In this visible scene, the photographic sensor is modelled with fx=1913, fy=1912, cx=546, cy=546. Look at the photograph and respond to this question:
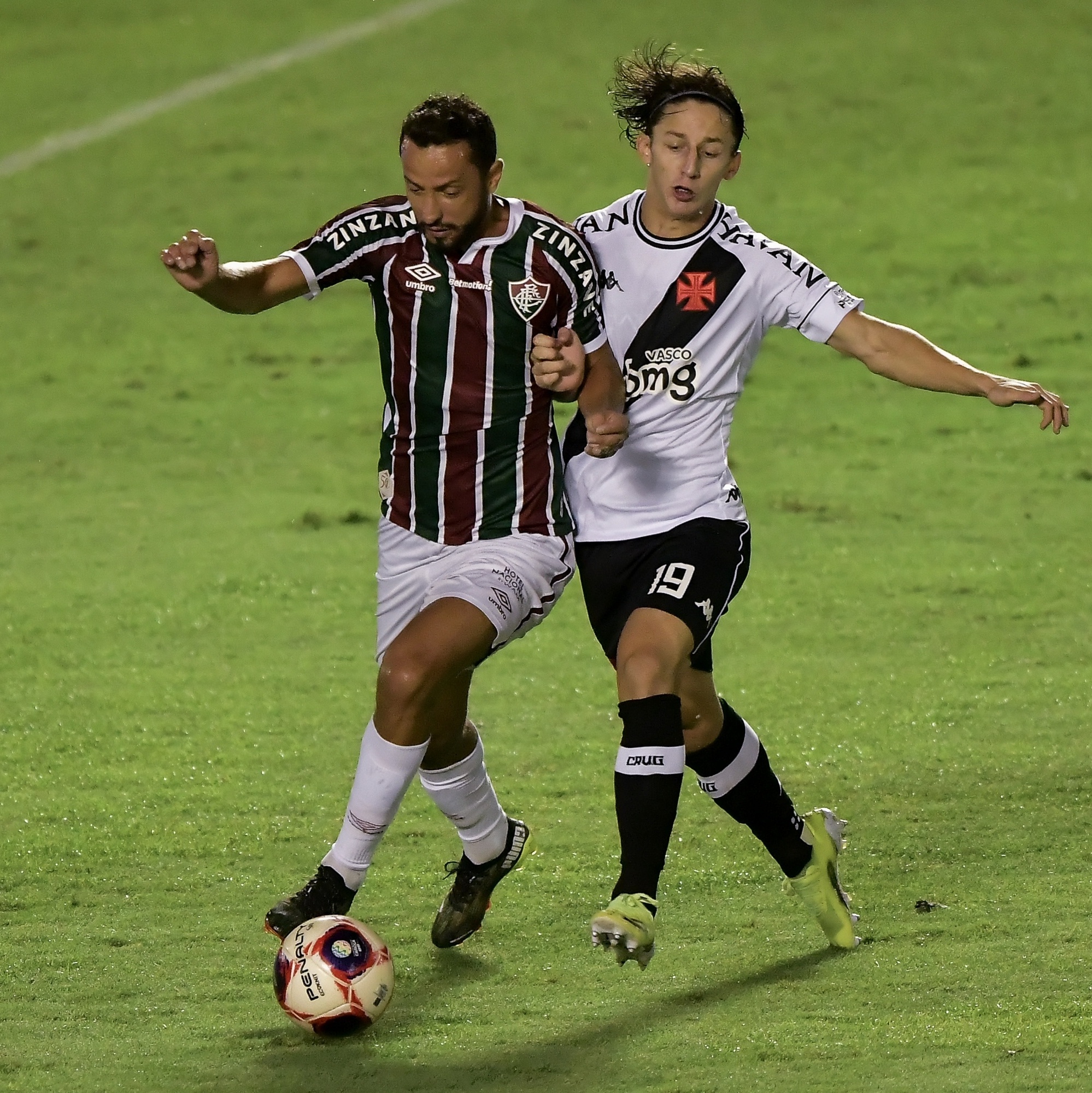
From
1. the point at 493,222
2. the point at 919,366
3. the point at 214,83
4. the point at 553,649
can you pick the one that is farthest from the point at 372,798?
the point at 214,83

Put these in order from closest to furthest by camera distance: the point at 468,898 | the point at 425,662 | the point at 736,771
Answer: the point at 425,662 → the point at 736,771 → the point at 468,898

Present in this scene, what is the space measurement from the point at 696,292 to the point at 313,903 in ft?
6.23

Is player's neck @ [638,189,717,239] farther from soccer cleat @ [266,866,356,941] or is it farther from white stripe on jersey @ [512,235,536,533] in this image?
soccer cleat @ [266,866,356,941]

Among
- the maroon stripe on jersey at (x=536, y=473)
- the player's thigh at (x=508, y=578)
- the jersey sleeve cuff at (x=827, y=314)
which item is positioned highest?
the jersey sleeve cuff at (x=827, y=314)

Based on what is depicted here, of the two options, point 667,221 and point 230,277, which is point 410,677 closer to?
point 230,277

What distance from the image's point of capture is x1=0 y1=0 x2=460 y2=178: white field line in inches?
735

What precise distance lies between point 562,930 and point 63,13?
65.6ft

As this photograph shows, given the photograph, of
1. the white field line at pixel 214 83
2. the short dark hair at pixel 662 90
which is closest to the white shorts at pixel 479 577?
the short dark hair at pixel 662 90

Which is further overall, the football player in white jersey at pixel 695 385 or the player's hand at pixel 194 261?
the football player in white jersey at pixel 695 385

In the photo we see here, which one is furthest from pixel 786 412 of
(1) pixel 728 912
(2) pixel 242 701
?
(1) pixel 728 912

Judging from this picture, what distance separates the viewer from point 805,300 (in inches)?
202

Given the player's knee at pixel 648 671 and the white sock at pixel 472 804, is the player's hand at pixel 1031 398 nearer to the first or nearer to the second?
the player's knee at pixel 648 671

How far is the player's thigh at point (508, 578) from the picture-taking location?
4895mm

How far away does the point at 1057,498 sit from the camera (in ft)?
34.3
